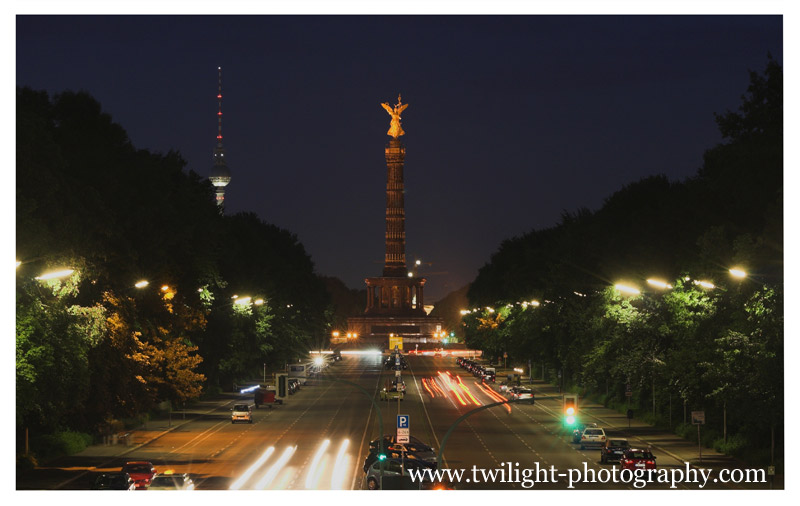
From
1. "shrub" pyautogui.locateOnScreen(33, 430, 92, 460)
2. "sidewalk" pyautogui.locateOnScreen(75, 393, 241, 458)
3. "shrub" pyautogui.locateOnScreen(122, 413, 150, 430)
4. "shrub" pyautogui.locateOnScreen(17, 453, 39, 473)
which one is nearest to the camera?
"shrub" pyautogui.locateOnScreen(17, 453, 39, 473)

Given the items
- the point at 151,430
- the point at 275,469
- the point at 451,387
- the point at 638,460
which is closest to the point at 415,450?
the point at 275,469

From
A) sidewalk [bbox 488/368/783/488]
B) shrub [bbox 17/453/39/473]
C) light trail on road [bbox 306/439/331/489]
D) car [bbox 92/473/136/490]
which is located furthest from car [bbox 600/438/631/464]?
shrub [bbox 17/453/39/473]

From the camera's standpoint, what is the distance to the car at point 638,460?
52.5 m

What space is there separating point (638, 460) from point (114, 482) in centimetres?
1957

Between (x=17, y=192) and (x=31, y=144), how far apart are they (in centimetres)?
315

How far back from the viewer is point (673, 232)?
7962cm

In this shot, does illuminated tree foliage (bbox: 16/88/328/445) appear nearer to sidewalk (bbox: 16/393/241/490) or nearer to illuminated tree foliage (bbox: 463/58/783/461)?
sidewalk (bbox: 16/393/241/490)

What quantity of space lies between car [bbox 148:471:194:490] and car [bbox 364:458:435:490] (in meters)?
6.14

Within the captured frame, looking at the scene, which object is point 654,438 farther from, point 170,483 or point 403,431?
point 170,483

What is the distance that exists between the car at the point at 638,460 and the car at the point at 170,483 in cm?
1651

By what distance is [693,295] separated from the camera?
6969 centimetres

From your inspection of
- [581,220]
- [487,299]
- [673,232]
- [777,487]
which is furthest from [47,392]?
[487,299]

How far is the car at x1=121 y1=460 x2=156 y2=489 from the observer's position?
157 ft

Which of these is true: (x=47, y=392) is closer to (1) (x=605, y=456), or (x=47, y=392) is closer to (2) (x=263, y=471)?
(2) (x=263, y=471)
